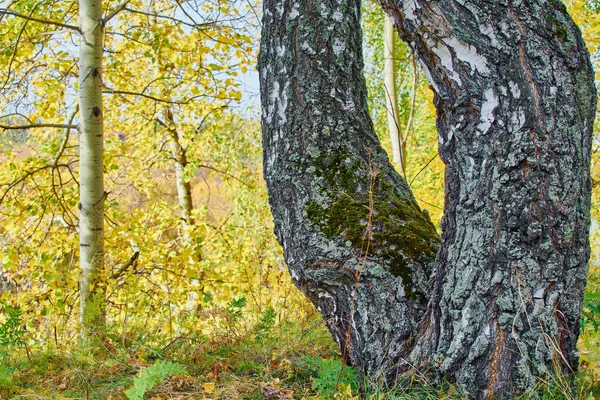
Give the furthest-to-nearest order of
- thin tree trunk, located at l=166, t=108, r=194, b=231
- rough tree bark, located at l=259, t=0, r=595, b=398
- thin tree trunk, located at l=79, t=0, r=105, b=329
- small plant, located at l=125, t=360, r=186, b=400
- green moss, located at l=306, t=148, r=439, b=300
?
1. thin tree trunk, located at l=166, t=108, r=194, b=231
2. thin tree trunk, located at l=79, t=0, r=105, b=329
3. green moss, located at l=306, t=148, r=439, b=300
4. small plant, located at l=125, t=360, r=186, b=400
5. rough tree bark, located at l=259, t=0, r=595, b=398

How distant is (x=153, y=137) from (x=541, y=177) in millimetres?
8180

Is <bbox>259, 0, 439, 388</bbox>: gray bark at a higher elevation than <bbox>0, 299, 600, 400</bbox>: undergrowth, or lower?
higher

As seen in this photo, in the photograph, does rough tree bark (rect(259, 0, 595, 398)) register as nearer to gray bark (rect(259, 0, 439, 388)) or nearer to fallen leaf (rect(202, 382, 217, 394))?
gray bark (rect(259, 0, 439, 388))

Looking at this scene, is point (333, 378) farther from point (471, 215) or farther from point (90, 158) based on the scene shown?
point (90, 158)

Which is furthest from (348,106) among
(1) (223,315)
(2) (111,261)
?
(2) (111,261)

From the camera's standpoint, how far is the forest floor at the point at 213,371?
209cm

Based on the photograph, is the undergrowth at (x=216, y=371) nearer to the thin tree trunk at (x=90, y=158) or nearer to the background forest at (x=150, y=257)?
the background forest at (x=150, y=257)

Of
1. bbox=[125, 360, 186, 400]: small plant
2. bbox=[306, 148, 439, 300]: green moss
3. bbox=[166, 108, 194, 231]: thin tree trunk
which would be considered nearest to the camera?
bbox=[125, 360, 186, 400]: small plant

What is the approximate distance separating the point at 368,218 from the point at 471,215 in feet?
1.38

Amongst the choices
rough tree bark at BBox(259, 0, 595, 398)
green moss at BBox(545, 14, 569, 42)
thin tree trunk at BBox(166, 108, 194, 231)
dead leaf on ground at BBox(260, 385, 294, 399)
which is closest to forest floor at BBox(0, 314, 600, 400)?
dead leaf on ground at BBox(260, 385, 294, 399)

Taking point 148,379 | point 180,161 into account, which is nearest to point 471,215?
point 148,379

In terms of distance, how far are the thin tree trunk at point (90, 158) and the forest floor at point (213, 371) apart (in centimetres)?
123

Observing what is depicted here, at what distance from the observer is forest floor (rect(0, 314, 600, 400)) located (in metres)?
2.09

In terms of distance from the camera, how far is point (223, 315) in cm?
294
